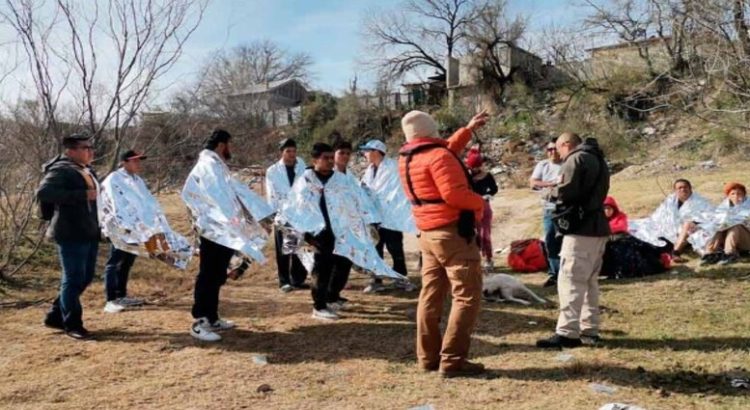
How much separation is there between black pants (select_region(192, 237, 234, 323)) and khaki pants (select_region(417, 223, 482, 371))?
1.76 meters

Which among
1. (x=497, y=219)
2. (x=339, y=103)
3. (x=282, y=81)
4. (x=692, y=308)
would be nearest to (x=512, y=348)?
(x=692, y=308)

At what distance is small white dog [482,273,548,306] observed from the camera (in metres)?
5.87

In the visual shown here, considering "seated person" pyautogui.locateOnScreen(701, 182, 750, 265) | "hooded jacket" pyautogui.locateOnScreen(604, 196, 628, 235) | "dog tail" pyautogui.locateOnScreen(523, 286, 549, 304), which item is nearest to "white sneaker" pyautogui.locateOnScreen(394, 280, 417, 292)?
"dog tail" pyautogui.locateOnScreen(523, 286, 549, 304)

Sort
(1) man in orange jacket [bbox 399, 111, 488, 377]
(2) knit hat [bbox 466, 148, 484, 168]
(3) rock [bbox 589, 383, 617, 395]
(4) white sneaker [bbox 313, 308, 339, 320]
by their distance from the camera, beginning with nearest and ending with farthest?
(3) rock [bbox 589, 383, 617, 395] → (1) man in orange jacket [bbox 399, 111, 488, 377] → (4) white sneaker [bbox 313, 308, 339, 320] → (2) knit hat [bbox 466, 148, 484, 168]

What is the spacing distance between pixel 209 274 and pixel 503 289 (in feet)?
8.93

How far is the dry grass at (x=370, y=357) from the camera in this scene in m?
3.61

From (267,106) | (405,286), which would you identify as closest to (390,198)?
(405,286)

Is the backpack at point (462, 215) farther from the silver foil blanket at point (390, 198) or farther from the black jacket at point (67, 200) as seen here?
the silver foil blanket at point (390, 198)

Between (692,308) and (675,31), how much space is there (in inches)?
97.9

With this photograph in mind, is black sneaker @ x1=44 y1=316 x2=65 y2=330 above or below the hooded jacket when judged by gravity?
below

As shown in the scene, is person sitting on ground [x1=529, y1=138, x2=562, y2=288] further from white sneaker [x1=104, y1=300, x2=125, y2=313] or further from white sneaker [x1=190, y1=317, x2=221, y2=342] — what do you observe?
white sneaker [x1=104, y1=300, x2=125, y2=313]

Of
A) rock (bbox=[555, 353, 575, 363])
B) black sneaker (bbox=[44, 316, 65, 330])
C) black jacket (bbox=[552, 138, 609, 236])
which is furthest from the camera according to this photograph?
black sneaker (bbox=[44, 316, 65, 330])

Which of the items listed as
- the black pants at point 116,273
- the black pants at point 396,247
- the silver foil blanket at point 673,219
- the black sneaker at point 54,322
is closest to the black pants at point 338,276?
the black pants at point 396,247

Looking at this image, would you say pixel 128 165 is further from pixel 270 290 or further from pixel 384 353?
pixel 384 353
